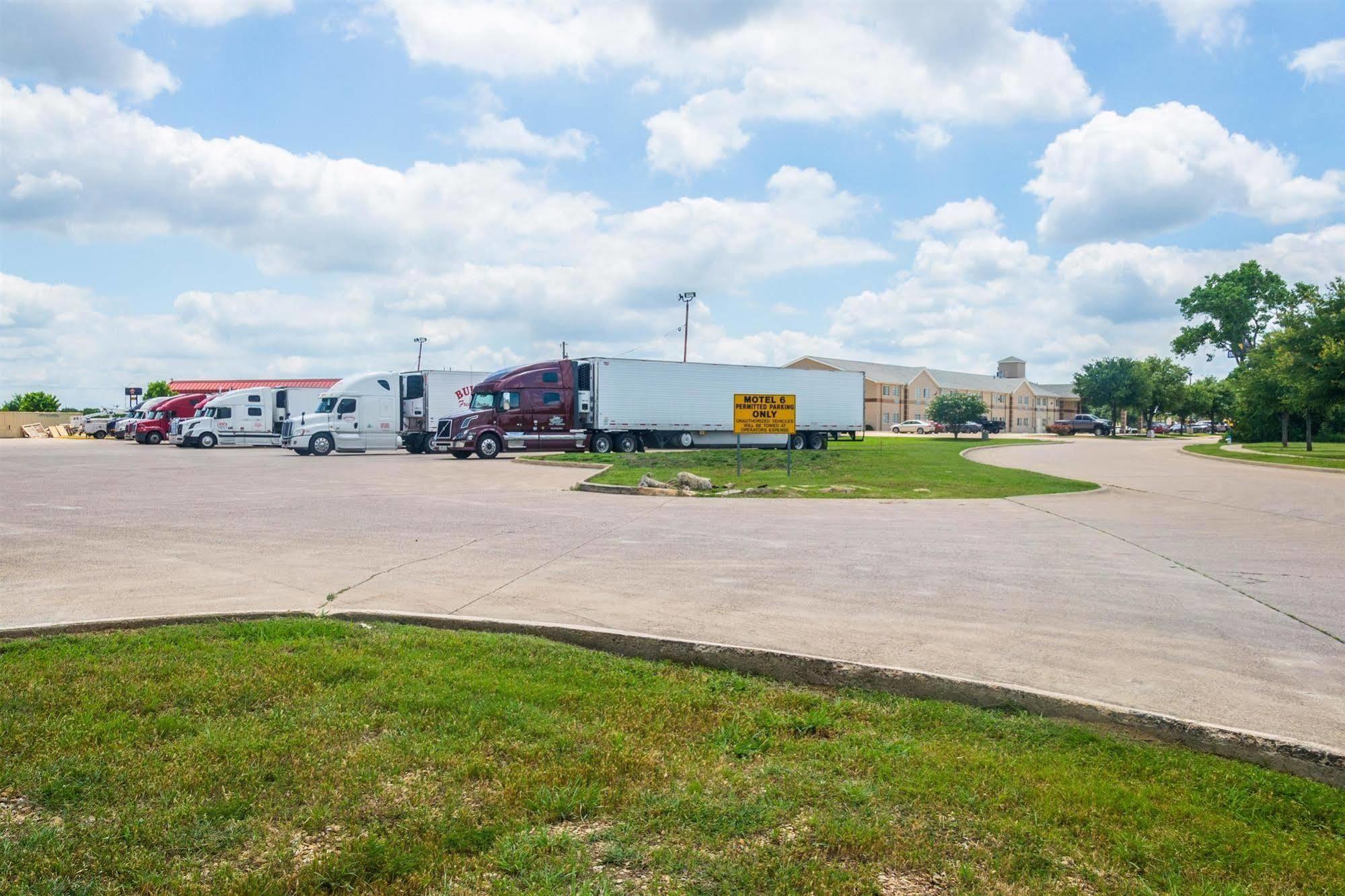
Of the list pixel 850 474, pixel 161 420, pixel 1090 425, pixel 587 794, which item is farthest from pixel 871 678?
pixel 1090 425

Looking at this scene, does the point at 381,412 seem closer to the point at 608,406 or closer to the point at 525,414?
the point at 525,414

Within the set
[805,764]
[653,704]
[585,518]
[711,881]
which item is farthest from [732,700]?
[585,518]

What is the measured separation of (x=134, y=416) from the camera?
60.4m

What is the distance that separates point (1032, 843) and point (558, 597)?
→ 4829mm

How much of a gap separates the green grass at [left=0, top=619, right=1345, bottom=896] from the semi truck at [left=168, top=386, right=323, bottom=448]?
4358 centimetres

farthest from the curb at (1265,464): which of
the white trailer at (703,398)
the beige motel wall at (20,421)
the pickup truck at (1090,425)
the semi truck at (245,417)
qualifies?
the beige motel wall at (20,421)

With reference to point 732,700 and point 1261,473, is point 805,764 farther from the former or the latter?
point 1261,473

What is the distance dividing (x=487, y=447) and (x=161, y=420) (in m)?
27.5

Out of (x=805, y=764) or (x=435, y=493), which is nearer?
(x=805, y=764)

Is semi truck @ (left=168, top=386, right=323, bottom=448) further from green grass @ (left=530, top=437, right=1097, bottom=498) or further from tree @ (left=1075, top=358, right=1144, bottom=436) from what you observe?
tree @ (left=1075, top=358, right=1144, bottom=436)

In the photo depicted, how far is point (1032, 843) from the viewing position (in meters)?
3.35

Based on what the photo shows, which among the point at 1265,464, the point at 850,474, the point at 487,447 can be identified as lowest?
the point at 1265,464

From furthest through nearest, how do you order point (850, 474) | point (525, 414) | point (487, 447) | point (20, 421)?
point (20, 421), point (525, 414), point (487, 447), point (850, 474)

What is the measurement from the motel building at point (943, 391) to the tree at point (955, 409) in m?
15.4
